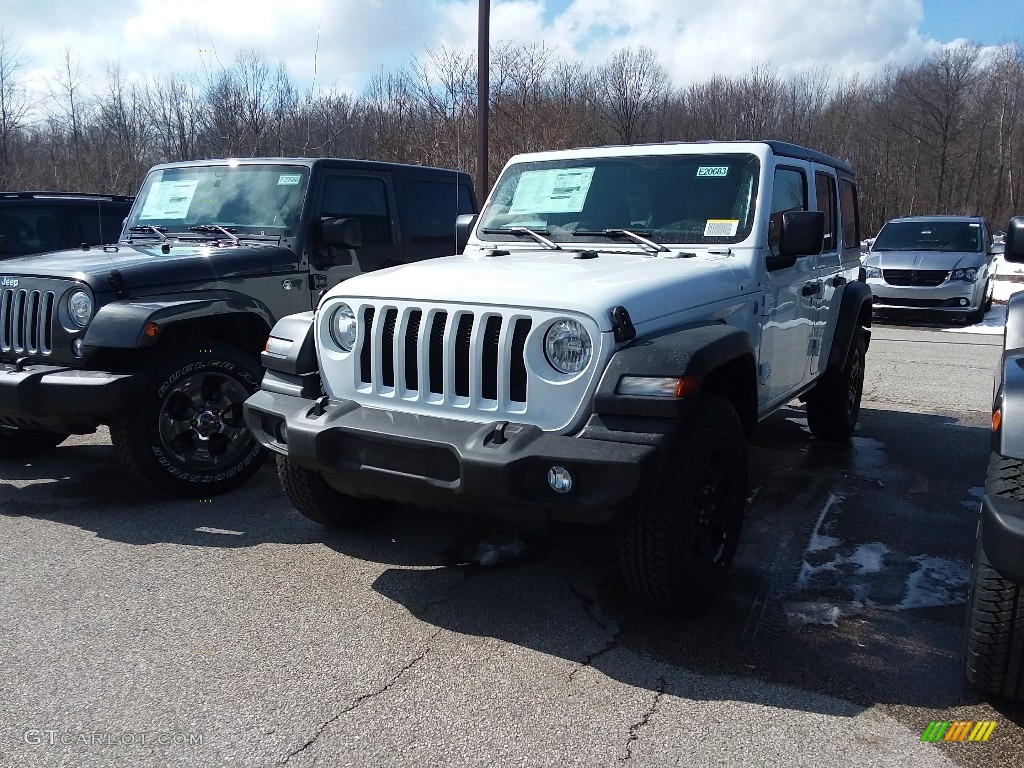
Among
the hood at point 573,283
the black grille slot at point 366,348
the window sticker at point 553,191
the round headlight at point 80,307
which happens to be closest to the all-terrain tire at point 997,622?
the hood at point 573,283

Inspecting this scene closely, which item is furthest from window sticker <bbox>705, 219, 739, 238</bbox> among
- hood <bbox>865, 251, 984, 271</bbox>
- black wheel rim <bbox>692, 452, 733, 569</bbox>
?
hood <bbox>865, 251, 984, 271</bbox>

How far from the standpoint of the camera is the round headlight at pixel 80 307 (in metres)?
4.56

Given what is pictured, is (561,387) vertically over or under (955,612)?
over

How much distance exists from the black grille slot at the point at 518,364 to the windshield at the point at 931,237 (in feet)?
44.4

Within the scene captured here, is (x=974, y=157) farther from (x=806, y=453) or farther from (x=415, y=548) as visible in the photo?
(x=415, y=548)

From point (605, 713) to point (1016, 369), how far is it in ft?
5.89

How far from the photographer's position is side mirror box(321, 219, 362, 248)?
5.43 meters

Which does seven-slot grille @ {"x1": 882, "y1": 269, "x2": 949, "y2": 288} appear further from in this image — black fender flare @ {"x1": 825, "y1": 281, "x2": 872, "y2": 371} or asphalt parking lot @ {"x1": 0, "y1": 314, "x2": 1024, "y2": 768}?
asphalt parking lot @ {"x1": 0, "y1": 314, "x2": 1024, "y2": 768}

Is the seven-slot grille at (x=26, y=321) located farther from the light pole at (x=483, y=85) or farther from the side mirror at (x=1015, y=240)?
the light pole at (x=483, y=85)

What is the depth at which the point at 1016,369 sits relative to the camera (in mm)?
2846

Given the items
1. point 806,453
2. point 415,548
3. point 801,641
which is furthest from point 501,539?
point 806,453

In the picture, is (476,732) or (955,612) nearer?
(476,732)

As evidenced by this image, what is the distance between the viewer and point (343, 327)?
364cm

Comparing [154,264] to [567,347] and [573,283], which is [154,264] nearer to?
[573,283]
